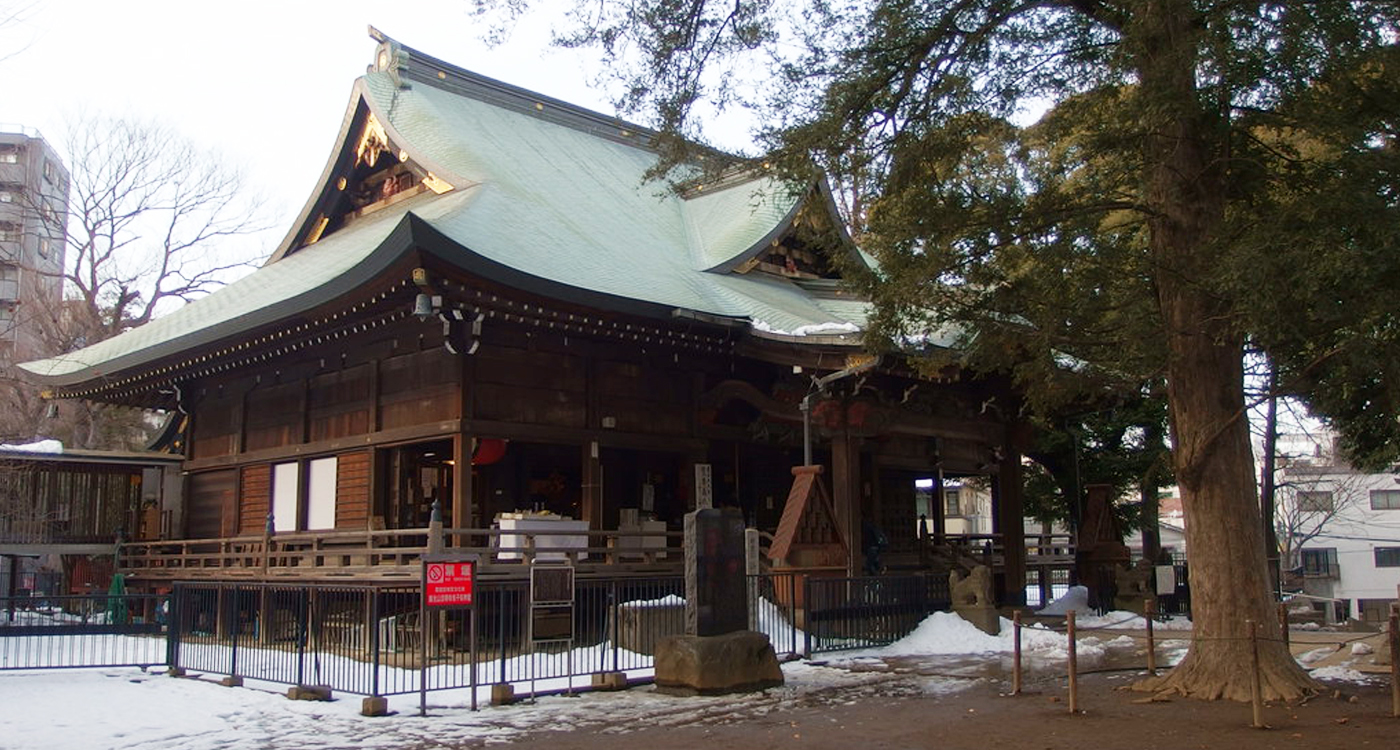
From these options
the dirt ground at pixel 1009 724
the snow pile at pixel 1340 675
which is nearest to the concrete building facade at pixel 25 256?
the dirt ground at pixel 1009 724

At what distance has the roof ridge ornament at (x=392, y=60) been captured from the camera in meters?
22.8

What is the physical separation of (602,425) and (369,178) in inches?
337

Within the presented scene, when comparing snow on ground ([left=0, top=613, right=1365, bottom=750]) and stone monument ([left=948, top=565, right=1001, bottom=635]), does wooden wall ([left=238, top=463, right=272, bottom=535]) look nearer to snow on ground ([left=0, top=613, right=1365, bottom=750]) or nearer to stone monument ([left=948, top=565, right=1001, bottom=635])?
snow on ground ([left=0, top=613, right=1365, bottom=750])

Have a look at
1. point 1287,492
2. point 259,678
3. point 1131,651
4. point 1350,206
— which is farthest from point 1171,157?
point 1287,492

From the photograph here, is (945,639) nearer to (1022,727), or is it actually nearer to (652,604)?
(652,604)

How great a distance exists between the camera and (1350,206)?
819cm

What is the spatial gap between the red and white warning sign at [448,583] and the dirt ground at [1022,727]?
6.39 feet

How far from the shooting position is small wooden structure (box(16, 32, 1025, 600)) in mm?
15734

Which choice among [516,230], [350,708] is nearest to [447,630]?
[350,708]

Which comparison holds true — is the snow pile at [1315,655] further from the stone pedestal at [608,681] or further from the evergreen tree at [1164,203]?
the stone pedestal at [608,681]

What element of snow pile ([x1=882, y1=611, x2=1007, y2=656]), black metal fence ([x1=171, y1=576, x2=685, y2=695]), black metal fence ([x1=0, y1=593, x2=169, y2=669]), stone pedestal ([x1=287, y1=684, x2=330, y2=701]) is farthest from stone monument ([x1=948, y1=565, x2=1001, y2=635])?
black metal fence ([x1=0, y1=593, x2=169, y2=669])

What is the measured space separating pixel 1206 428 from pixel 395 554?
10.2 meters

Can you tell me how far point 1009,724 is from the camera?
9234 millimetres

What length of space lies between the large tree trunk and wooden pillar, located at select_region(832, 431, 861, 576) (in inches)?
251
